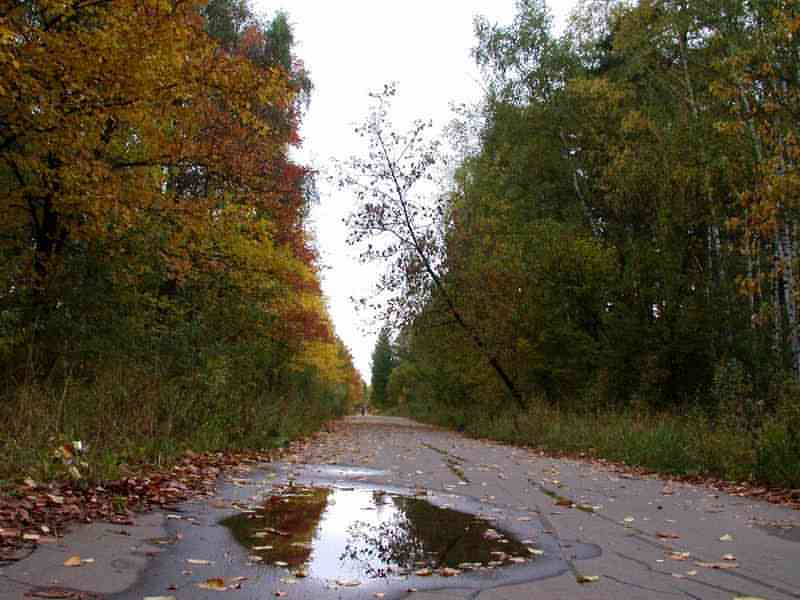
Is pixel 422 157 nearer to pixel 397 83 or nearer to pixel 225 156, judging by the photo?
pixel 397 83

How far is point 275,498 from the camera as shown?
6926 mm

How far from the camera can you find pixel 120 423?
8586 millimetres

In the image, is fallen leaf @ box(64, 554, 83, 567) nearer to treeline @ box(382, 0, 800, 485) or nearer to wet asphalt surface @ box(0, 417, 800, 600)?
wet asphalt surface @ box(0, 417, 800, 600)

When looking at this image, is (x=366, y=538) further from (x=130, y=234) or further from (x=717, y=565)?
(x=130, y=234)

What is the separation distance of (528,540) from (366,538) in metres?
1.25

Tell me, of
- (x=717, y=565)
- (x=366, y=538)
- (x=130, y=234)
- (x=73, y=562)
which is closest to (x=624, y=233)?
(x=130, y=234)

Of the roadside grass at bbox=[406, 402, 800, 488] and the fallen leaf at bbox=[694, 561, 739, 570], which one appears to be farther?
the roadside grass at bbox=[406, 402, 800, 488]

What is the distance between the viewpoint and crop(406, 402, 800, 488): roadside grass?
365 inches

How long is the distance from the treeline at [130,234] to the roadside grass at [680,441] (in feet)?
22.2

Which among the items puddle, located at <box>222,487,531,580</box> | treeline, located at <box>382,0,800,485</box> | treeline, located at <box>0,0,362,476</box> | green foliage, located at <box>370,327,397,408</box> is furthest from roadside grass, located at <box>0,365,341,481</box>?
green foliage, located at <box>370,327,397,408</box>

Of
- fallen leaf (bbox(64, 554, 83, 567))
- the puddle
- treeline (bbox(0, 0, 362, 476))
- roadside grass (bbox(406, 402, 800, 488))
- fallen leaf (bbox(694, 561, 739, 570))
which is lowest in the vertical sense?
the puddle

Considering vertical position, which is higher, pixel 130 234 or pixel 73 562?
pixel 130 234

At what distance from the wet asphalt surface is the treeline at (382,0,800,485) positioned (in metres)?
4.34

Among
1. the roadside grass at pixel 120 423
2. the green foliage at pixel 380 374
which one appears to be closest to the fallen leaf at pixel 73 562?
the roadside grass at pixel 120 423
